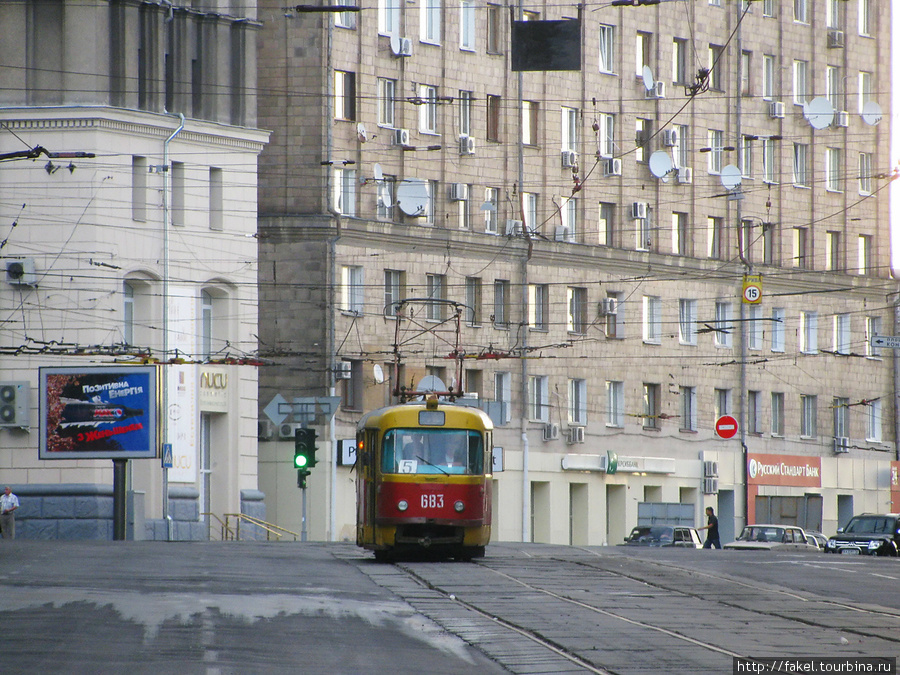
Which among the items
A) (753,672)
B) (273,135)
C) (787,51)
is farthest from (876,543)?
(753,672)

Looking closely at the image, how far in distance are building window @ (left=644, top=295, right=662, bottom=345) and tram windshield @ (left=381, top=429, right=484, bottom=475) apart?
3243 cm

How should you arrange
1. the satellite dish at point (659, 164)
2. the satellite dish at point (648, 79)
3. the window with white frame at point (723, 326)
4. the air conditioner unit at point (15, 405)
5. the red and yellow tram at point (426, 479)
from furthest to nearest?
the window with white frame at point (723, 326) → the satellite dish at point (648, 79) → the satellite dish at point (659, 164) → the air conditioner unit at point (15, 405) → the red and yellow tram at point (426, 479)

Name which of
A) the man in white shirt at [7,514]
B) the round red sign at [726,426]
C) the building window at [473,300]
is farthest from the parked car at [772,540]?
the man in white shirt at [7,514]

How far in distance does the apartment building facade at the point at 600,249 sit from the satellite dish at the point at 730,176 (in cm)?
9

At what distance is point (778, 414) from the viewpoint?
6538cm

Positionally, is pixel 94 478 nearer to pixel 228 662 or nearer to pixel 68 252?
pixel 68 252

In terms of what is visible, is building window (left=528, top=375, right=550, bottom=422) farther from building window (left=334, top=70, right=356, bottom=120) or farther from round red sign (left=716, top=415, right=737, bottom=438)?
building window (left=334, top=70, right=356, bottom=120)

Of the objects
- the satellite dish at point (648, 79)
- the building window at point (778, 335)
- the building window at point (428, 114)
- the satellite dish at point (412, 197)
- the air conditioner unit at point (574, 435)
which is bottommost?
the air conditioner unit at point (574, 435)

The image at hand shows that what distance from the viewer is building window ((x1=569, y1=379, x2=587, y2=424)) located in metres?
59.1

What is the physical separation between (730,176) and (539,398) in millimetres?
10152

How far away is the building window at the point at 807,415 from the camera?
66.3 meters

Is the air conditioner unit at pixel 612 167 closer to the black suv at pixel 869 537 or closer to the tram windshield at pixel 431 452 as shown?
the black suv at pixel 869 537

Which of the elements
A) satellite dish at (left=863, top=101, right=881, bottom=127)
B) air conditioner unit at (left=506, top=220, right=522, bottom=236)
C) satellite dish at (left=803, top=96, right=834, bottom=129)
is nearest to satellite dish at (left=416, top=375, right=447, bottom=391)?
air conditioner unit at (left=506, top=220, right=522, bottom=236)

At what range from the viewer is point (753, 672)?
44.5 feet
